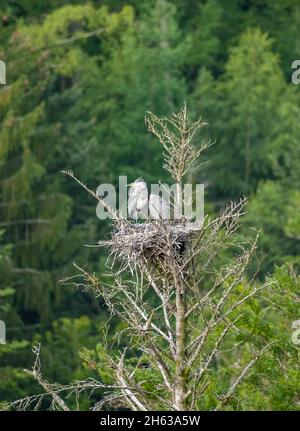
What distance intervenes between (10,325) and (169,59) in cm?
2085

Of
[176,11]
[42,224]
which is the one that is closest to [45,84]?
[42,224]

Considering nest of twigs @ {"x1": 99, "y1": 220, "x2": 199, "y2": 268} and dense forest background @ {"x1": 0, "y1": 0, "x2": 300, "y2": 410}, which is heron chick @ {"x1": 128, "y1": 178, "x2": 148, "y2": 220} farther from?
dense forest background @ {"x1": 0, "y1": 0, "x2": 300, "y2": 410}

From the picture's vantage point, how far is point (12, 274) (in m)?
52.4

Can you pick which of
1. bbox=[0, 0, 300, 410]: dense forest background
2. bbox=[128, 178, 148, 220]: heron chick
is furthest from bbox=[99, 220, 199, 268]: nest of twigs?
bbox=[0, 0, 300, 410]: dense forest background

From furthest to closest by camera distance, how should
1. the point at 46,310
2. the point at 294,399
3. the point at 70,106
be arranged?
1. the point at 70,106
2. the point at 46,310
3. the point at 294,399

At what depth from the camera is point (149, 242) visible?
2364cm

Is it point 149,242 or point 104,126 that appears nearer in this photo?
point 149,242

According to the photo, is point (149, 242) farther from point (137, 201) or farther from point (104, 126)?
point (104, 126)

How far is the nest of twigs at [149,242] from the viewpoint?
2289cm

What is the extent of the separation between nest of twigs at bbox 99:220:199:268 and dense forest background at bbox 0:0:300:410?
1721 centimetres

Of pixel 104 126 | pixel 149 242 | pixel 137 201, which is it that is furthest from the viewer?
pixel 104 126

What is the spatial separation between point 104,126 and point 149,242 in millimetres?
43619

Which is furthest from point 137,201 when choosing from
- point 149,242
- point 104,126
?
point 104,126
